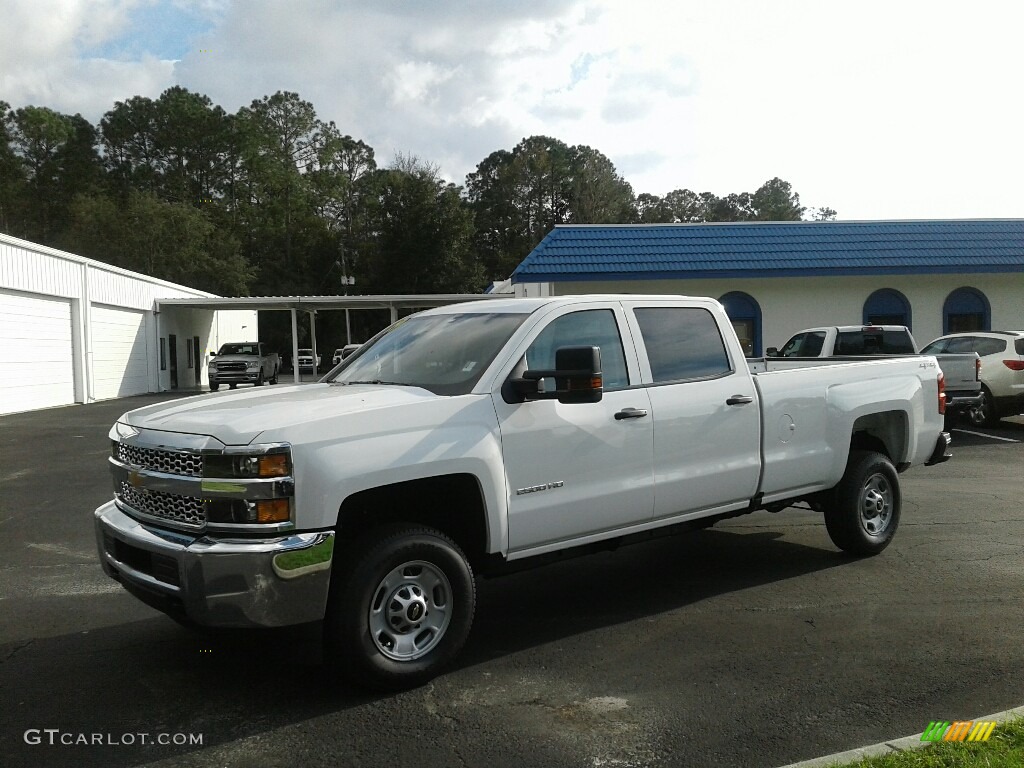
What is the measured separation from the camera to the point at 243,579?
3.84 metres

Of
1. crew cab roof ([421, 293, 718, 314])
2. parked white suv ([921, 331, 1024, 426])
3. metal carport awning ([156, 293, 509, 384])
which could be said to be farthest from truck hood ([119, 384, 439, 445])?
metal carport awning ([156, 293, 509, 384])

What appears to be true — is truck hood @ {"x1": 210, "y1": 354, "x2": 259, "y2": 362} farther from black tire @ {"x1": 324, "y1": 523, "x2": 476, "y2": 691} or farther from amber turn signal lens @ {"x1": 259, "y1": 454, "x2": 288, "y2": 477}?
amber turn signal lens @ {"x1": 259, "y1": 454, "x2": 288, "y2": 477}

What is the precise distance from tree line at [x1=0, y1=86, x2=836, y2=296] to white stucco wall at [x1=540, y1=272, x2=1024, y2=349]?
42.4 metres

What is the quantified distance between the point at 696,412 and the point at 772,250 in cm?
1763

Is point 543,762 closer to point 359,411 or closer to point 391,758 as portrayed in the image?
point 391,758

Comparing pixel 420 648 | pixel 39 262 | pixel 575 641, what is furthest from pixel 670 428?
pixel 39 262

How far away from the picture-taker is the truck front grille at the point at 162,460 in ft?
13.3

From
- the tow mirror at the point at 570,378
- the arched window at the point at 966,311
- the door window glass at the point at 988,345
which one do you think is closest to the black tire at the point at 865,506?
the tow mirror at the point at 570,378

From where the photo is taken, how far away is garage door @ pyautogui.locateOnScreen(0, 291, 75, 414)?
21328mm

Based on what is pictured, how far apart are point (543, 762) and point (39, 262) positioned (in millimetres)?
23664

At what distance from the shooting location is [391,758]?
369 cm

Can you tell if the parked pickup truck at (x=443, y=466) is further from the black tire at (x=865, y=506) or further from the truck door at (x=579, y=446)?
the black tire at (x=865, y=506)

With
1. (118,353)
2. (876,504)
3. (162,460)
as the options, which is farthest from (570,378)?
(118,353)

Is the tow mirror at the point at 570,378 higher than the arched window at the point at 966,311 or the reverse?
the reverse
